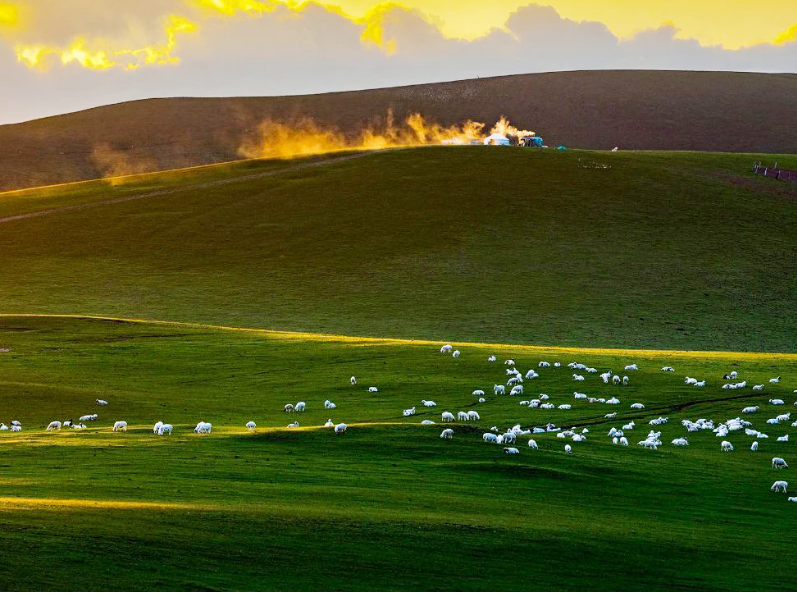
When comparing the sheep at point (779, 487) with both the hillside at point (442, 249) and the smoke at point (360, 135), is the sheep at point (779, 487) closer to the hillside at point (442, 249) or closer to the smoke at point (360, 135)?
the hillside at point (442, 249)

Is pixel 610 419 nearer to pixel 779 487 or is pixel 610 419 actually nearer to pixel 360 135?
pixel 779 487

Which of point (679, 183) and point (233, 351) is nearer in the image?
point (233, 351)

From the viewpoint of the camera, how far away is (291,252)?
9631cm

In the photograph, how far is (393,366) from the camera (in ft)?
166

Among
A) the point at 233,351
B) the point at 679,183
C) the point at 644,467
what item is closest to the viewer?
the point at 644,467

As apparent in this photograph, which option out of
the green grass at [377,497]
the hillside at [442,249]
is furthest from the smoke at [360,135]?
the green grass at [377,497]

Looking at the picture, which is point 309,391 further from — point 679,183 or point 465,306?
point 679,183

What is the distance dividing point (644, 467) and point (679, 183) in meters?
89.2

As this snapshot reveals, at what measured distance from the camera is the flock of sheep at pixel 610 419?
31219 mm

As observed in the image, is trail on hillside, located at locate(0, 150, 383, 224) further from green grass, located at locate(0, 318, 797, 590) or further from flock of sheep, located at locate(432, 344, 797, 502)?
flock of sheep, located at locate(432, 344, 797, 502)

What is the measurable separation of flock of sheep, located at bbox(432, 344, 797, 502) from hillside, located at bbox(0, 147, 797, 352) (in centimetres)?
2105

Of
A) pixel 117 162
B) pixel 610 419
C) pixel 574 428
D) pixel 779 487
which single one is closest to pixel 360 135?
pixel 117 162

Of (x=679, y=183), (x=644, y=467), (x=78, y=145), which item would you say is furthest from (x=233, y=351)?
(x=78, y=145)

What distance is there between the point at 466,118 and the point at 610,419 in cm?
15225
